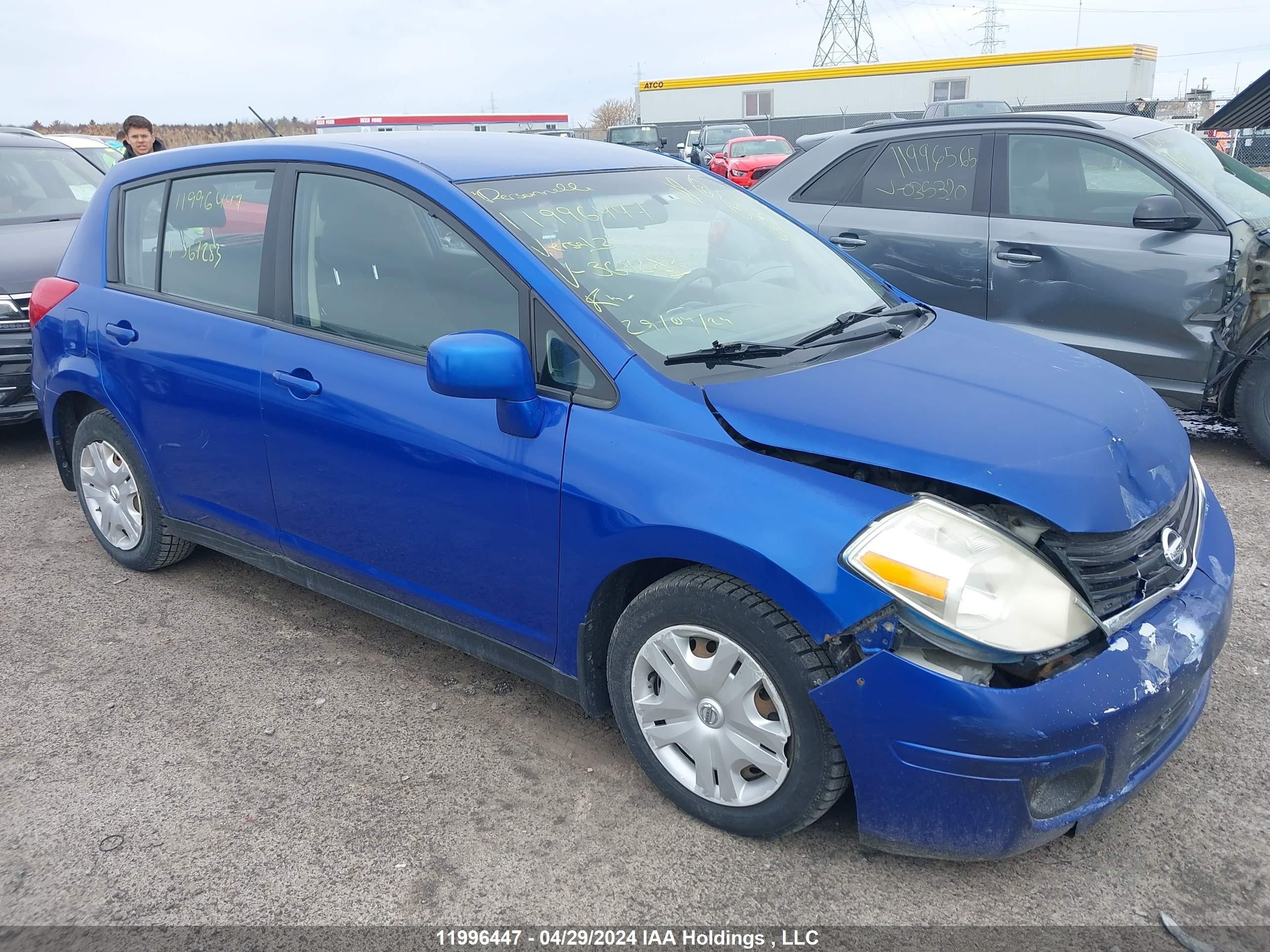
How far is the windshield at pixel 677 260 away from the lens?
2797mm

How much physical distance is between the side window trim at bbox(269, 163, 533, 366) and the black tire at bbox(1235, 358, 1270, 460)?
4074 mm

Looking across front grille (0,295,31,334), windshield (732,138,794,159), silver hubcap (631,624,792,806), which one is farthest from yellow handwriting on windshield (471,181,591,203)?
windshield (732,138,794,159)

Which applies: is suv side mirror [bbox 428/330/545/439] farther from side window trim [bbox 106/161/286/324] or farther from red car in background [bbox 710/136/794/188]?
red car in background [bbox 710/136/794/188]

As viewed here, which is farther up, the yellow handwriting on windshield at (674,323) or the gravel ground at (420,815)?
the yellow handwriting on windshield at (674,323)

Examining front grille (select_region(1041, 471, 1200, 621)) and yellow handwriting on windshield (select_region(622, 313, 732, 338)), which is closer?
front grille (select_region(1041, 471, 1200, 621))

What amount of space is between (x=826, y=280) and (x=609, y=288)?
93cm

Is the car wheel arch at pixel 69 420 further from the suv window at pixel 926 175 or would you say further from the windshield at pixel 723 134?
the windshield at pixel 723 134

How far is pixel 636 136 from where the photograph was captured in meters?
29.3

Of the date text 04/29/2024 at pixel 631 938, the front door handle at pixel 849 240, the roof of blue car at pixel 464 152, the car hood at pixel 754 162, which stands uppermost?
the car hood at pixel 754 162

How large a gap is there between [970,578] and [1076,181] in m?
4.13

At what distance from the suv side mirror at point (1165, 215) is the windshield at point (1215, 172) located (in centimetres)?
31

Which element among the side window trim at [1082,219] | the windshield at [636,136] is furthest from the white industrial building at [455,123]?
the side window trim at [1082,219]

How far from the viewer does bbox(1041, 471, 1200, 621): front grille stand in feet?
7.47

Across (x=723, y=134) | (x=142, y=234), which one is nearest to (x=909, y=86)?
(x=723, y=134)
